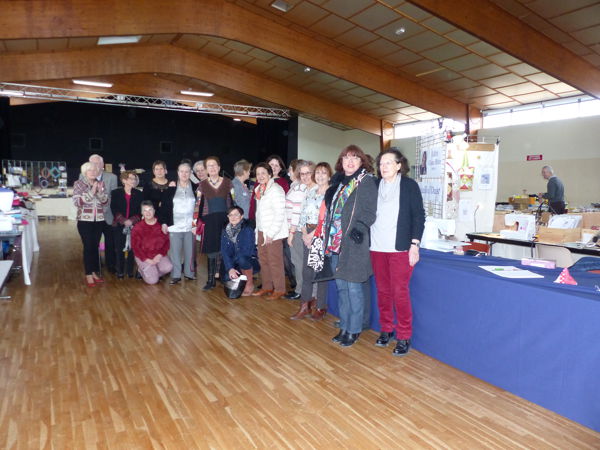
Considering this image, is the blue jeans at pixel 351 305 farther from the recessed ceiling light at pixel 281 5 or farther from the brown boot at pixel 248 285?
the recessed ceiling light at pixel 281 5

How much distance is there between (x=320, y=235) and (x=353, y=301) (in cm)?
53

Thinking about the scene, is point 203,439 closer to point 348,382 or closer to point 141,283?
point 348,382

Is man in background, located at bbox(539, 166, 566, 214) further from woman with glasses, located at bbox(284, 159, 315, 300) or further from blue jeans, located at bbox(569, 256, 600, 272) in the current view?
woman with glasses, located at bbox(284, 159, 315, 300)

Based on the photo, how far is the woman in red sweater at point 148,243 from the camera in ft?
15.7

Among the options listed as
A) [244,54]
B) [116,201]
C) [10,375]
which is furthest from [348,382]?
[244,54]

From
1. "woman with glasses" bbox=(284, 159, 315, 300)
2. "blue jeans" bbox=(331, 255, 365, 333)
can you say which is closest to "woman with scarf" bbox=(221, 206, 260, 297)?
"woman with glasses" bbox=(284, 159, 315, 300)

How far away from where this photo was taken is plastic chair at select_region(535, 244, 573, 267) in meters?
3.70

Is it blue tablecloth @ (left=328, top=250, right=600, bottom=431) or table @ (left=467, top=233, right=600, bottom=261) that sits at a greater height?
table @ (left=467, top=233, right=600, bottom=261)

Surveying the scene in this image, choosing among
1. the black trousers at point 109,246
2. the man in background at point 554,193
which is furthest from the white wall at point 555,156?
the black trousers at point 109,246

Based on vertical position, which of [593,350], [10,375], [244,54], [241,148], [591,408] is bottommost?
[10,375]

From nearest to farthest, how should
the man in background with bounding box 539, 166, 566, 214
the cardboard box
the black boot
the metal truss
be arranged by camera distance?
1. the cardboard box
2. the black boot
3. the man in background with bounding box 539, 166, 566, 214
4. the metal truss

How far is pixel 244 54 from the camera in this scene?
1026cm

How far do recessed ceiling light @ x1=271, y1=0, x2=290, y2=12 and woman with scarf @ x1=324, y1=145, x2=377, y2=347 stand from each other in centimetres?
533

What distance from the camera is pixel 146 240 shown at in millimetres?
4809
